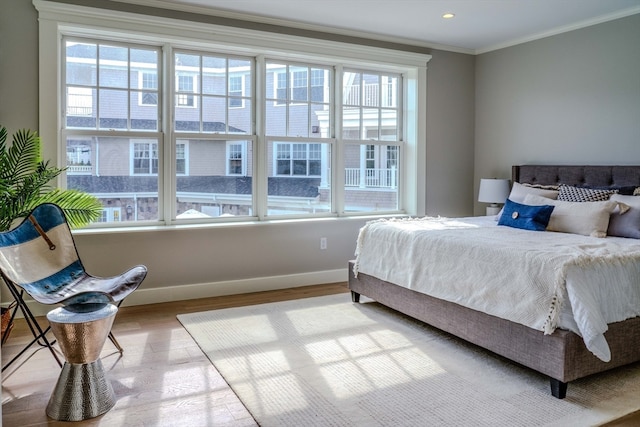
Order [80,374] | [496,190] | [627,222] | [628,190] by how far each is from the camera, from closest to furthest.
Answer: [80,374] < [627,222] < [628,190] < [496,190]

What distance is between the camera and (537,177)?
4.76m

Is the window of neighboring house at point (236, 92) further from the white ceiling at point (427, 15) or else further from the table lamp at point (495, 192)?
the table lamp at point (495, 192)

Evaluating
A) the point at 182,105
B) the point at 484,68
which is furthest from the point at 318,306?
the point at 484,68

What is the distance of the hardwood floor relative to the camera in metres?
2.24

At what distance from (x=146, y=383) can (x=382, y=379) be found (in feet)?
4.06

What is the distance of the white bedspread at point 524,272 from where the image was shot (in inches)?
94.7

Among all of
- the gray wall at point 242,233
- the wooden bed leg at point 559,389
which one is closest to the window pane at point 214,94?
the gray wall at point 242,233

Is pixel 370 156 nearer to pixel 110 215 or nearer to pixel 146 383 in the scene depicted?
pixel 110 215

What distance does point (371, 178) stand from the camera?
17.3 ft

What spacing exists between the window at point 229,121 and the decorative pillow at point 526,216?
1496mm

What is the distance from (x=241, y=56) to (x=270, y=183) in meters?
1.18

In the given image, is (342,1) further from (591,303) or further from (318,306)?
(591,303)

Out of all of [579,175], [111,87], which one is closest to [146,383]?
[111,87]

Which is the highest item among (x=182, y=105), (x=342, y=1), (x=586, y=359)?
(x=342, y=1)
